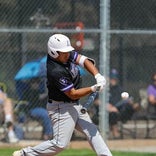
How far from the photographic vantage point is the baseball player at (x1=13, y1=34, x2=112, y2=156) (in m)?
7.69

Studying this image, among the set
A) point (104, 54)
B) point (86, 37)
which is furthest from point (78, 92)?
point (86, 37)

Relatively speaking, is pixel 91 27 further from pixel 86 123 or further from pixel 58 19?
pixel 86 123

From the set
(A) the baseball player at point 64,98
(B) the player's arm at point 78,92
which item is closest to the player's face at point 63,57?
(A) the baseball player at point 64,98

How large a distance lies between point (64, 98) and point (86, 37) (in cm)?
429

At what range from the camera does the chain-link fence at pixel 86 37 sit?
11820mm

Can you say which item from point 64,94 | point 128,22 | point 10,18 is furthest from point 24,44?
point 64,94

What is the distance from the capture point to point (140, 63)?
467 inches

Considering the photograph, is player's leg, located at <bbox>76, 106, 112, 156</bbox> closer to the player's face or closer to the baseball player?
the baseball player

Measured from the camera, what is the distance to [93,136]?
7918 mm

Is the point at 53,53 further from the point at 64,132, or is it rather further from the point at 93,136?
the point at 93,136

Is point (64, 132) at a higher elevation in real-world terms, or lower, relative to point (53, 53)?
lower

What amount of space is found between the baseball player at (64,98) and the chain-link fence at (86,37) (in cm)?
375

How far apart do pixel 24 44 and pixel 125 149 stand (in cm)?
263

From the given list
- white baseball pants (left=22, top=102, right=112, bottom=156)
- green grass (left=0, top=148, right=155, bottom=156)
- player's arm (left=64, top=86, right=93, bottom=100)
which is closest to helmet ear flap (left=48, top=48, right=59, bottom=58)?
player's arm (left=64, top=86, right=93, bottom=100)
